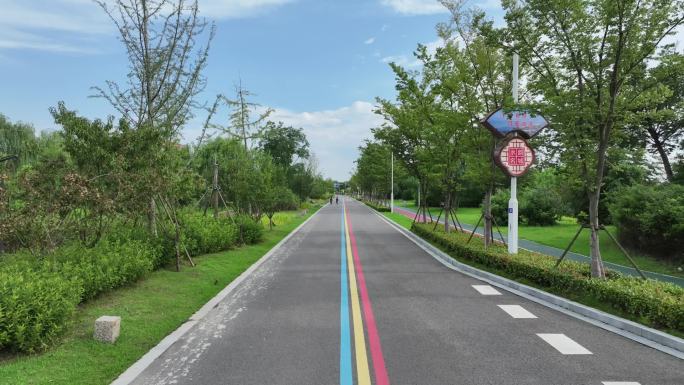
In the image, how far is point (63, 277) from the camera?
630cm

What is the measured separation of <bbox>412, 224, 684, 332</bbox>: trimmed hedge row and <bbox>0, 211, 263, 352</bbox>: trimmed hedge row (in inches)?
311

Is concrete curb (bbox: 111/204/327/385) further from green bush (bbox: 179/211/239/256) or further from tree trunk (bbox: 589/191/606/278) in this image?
tree trunk (bbox: 589/191/606/278)

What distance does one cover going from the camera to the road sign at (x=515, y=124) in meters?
11.4

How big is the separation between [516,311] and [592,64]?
4878 mm

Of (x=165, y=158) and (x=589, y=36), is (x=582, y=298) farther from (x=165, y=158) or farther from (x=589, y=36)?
(x=165, y=158)

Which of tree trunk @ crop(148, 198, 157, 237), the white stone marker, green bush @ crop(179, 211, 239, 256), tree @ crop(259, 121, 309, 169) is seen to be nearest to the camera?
the white stone marker

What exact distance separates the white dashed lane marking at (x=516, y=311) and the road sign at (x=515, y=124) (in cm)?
578

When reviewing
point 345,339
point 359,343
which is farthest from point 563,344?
point 345,339

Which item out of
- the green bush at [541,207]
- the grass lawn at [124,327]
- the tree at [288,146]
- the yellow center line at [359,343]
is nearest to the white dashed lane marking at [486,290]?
the yellow center line at [359,343]

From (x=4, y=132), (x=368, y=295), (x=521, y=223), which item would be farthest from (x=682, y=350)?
(x=4, y=132)

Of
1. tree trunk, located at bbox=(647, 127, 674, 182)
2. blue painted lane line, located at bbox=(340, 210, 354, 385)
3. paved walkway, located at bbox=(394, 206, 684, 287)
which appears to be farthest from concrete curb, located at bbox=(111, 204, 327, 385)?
tree trunk, located at bbox=(647, 127, 674, 182)

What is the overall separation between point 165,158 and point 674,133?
3516cm

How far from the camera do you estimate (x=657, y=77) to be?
7629 mm

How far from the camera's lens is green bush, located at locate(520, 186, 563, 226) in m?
26.9
